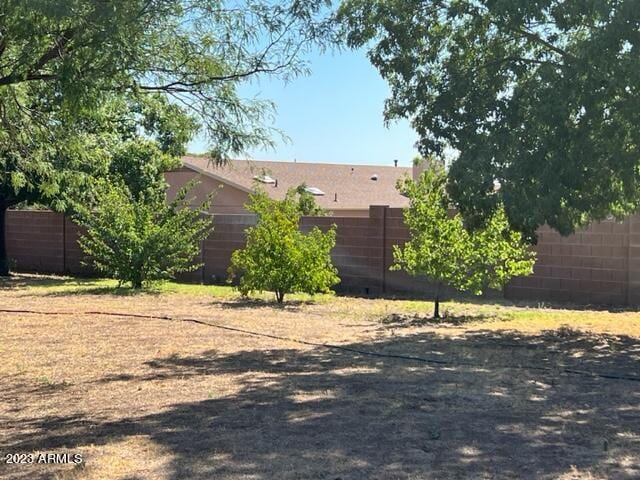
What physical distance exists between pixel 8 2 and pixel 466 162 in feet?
16.7

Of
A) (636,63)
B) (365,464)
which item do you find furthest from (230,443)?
(636,63)

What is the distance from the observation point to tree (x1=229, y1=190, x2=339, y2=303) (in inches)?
583

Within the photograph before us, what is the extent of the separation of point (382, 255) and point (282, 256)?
3049 millimetres

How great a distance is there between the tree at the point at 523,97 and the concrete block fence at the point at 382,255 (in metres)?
3.78

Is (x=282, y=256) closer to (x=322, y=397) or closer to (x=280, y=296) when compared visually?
(x=280, y=296)

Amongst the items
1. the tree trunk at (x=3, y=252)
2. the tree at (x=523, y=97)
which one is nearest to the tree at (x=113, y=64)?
the tree at (x=523, y=97)

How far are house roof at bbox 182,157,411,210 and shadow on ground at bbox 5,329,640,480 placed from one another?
22.7 m

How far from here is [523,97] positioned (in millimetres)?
8805

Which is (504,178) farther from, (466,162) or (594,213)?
(594,213)

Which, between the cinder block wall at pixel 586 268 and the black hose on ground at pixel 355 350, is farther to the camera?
the cinder block wall at pixel 586 268

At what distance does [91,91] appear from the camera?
6840 millimetres

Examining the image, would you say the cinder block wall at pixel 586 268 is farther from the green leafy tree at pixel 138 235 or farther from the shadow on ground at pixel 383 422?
the green leafy tree at pixel 138 235

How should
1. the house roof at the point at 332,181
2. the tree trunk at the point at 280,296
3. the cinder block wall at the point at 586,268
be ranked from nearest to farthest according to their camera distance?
the cinder block wall at the point at 586,268, the tree trunk at the point at 280,296, the house roof at the point at 332,181

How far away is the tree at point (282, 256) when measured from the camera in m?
14.8
